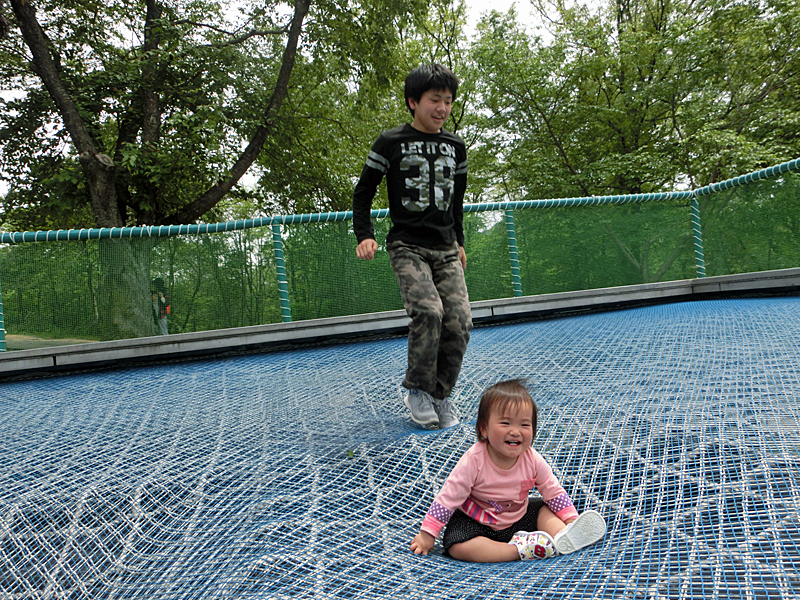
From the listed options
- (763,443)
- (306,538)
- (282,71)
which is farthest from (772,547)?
(282,71)

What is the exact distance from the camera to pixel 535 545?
152 centimetres

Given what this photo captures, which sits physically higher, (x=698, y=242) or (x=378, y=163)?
(x=378, y=163)

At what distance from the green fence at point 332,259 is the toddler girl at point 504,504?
4344 mm

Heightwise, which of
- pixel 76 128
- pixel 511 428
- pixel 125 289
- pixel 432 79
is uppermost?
pixel 76 128

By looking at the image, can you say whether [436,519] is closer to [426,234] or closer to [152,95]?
[426,234]

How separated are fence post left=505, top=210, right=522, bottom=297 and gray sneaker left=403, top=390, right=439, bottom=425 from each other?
4.07 metres

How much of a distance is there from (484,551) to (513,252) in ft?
17.2

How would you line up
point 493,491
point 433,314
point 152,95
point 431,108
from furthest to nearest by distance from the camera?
point 152,95 → point 431,108 → point 433,314 → point 493,491

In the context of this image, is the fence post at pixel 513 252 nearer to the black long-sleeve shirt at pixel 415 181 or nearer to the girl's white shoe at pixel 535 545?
the black long-sleeve shirt at pixel 415 181

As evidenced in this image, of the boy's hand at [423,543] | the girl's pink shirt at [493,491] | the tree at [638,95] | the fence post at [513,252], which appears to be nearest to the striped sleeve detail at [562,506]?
the girl's pink shirt at [493,491]

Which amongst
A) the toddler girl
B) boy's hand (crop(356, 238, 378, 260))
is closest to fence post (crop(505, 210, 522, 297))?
boy's hand (crop(356, 238, 378, 260))

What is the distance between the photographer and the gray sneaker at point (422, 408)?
252 centimetres

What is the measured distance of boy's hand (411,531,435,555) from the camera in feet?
5.09

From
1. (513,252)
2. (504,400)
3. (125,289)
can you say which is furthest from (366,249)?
(513,252)
